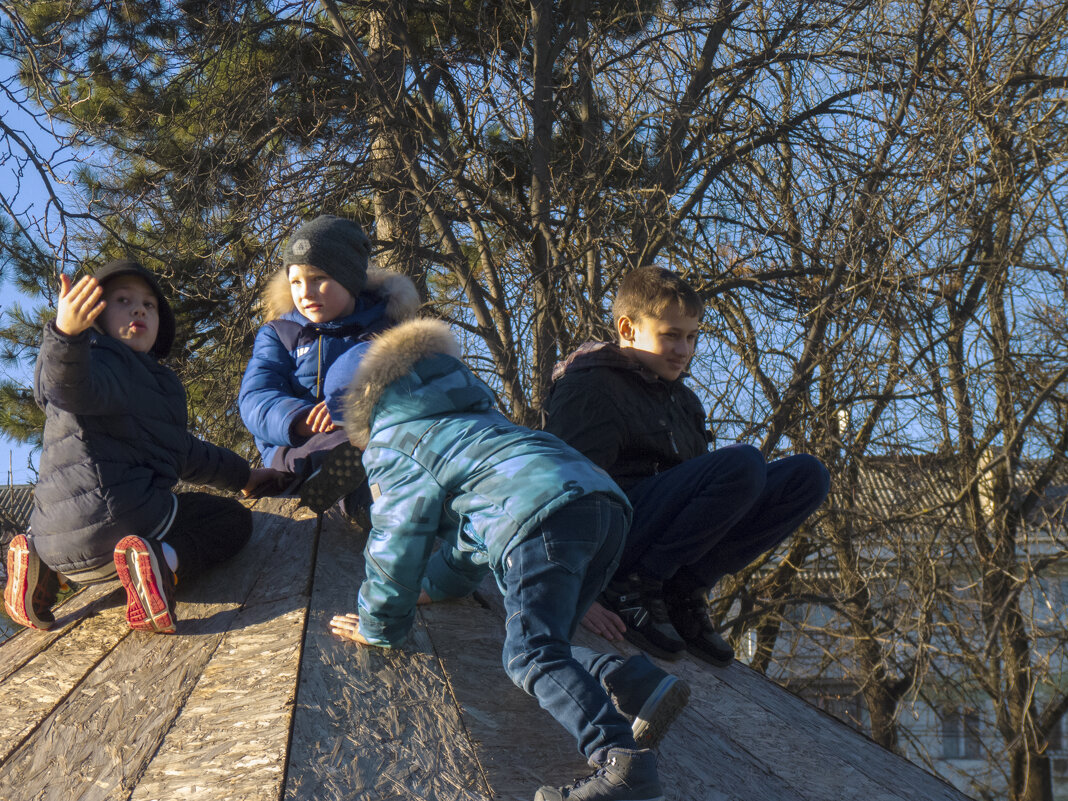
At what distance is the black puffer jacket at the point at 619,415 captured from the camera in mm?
3631

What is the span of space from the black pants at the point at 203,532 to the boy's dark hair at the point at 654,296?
154 cm

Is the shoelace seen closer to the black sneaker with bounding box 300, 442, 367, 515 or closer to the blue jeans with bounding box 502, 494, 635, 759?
the blue jeans with bounding box 502, 494, 635, 759

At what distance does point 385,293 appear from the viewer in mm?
4316

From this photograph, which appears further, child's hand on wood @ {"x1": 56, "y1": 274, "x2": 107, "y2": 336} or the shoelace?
child's hand on wood @ {"x1": 56, "y1": 274, "x2": 107, "y2": 336}

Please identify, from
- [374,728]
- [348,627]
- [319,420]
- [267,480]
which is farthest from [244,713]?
[267,480]

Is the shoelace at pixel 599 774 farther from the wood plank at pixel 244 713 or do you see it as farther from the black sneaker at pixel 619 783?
the wood plank at pixel 244 713

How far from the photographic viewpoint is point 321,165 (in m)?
6.82

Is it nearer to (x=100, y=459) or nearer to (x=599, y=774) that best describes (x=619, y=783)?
(x=599, y=774)

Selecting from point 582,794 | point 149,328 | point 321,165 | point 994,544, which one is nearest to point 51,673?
point 149,328

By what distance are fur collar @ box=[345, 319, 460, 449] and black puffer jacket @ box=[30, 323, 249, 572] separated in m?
0.82

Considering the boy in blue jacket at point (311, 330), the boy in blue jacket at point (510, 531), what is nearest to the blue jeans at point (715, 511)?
the boy in blue jacket at point (510, 531)

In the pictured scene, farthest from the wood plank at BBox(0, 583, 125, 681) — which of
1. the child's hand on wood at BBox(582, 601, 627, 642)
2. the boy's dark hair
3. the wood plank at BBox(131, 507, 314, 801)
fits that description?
the boy's dark hair

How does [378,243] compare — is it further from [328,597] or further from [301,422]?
[328,597]

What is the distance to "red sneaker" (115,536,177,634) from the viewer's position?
3.12m
